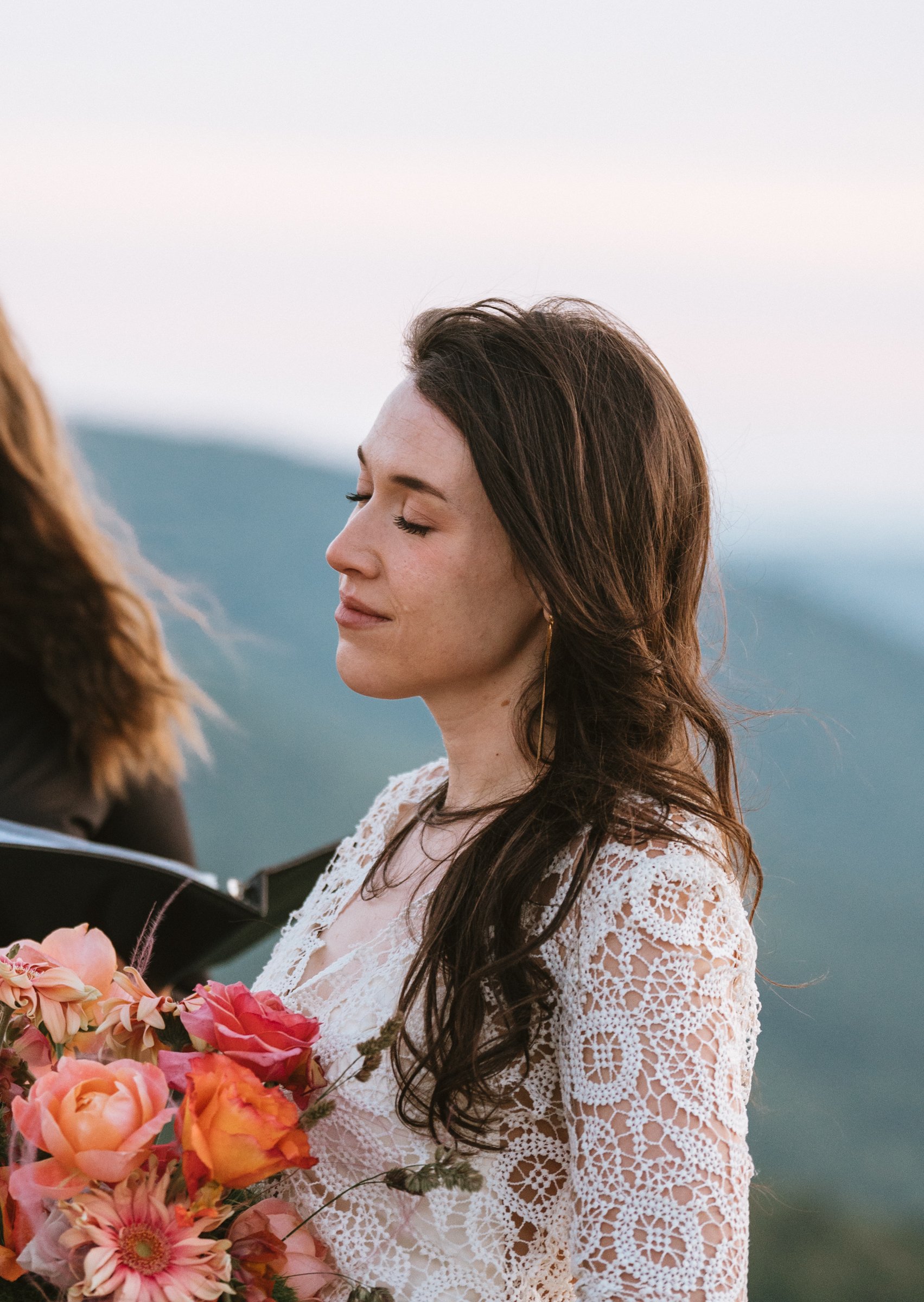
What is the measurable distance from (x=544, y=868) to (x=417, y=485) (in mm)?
504

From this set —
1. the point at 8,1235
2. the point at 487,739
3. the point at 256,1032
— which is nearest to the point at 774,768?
the point at 487,739

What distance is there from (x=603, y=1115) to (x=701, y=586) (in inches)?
30.3

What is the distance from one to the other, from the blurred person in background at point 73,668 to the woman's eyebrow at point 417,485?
1621 millimetres

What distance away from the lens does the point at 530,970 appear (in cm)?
139

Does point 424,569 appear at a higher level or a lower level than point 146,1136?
higher

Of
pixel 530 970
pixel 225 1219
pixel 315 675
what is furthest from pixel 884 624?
pixel 225 1219

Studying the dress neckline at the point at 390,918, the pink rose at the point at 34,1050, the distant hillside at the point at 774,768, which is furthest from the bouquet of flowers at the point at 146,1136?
the distant hillside at the point at 774,768

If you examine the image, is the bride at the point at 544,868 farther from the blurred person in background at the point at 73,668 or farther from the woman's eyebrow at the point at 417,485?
the blurred person in background at the point at 73,668

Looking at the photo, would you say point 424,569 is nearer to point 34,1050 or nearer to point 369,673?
point 369,673

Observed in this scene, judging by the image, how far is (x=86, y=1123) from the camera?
1.03 m

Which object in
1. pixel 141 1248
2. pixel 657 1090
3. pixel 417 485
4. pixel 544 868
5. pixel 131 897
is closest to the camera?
pixel 141 1248

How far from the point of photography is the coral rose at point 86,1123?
40.5 inches

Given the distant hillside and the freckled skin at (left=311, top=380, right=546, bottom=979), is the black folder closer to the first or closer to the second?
the freckled skin at (left=311, top=380, right=546, bottom=979)

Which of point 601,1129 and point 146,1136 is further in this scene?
point 601,1129
